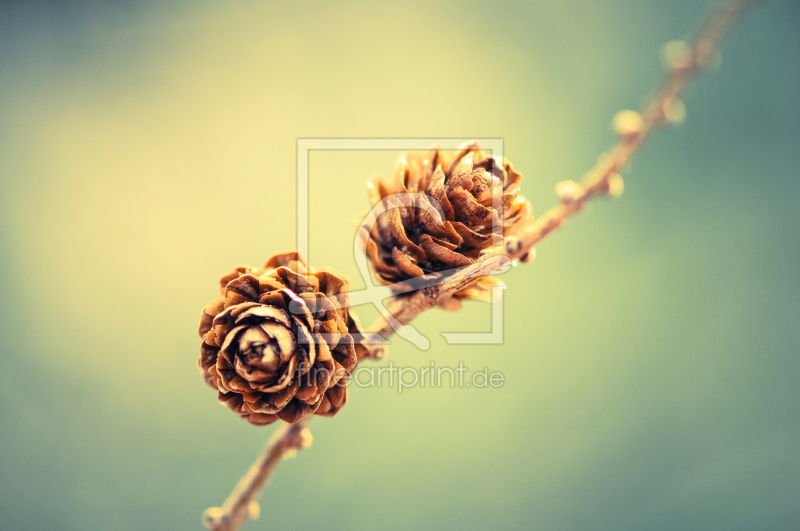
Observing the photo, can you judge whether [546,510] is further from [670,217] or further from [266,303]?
[266,303]

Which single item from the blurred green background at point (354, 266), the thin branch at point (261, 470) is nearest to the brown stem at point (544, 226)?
the thin branch at point (261, 470)

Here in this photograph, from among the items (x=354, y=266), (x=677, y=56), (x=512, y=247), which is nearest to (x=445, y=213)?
(x=512, y=247)

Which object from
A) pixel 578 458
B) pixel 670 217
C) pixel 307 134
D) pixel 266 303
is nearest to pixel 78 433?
pixel 307 134

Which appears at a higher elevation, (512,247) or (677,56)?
(677,56)

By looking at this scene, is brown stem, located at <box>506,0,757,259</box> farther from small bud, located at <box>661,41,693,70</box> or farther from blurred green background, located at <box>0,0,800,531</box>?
blurred green background, located at <box>0,0,800,531</box>

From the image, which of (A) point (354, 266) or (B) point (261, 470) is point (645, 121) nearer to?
(B) point (261, 470)

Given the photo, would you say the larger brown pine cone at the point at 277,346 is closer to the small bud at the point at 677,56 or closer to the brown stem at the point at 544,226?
the brown stem at the point at 544,226

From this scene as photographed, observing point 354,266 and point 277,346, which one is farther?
point 354,266
